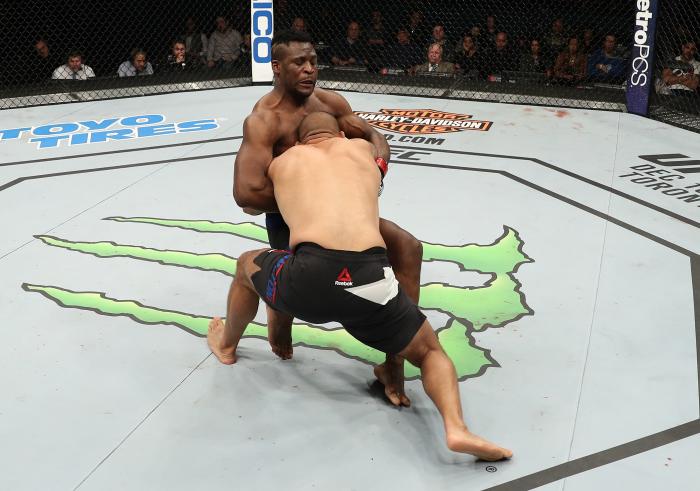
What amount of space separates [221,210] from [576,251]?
69.2 inches

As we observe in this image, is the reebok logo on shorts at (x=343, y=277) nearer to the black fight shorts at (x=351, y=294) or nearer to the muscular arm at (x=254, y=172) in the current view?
the black fight shorts at (x=351, y=294)

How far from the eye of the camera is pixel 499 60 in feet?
23.6

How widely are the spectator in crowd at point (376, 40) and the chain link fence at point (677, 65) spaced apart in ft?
8.16

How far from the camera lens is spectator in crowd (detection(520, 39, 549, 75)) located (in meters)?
7.07

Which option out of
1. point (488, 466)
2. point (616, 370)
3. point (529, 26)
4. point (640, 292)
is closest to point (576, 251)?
point (640, 292)

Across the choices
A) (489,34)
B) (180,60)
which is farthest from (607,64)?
(180,60)

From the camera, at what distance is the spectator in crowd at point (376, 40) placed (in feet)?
24.9

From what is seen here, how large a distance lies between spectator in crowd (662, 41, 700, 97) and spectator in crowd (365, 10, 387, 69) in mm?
2523

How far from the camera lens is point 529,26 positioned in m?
7.34

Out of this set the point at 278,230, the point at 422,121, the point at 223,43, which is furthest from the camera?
the point at 223,43

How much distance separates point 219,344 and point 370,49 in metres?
5.29

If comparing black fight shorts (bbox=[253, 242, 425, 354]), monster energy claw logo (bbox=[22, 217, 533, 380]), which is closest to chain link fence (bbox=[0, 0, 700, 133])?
monster energy claw logo (bbox=[22, 217, 533, 380])

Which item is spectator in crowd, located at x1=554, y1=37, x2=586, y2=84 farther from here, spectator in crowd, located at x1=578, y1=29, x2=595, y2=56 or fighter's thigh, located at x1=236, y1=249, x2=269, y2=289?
fighter's thigh, located at x1=236, y1=249, x2=269, y2=289

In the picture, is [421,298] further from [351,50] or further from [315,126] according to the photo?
[351,50]
